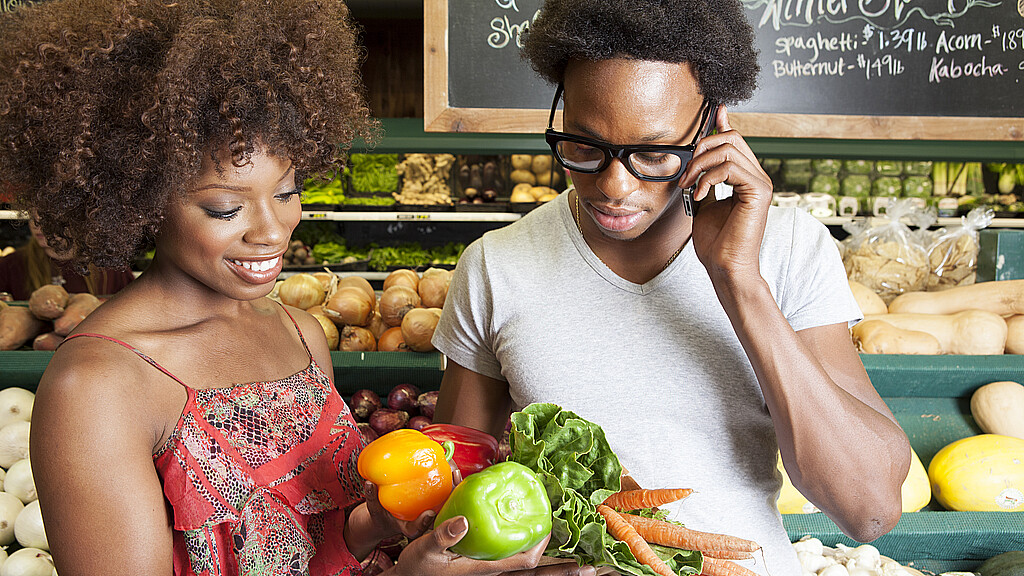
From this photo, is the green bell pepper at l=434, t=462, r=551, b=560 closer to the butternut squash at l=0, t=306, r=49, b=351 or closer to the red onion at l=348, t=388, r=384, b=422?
the red onion at l=348, t=388, r=384, b=422

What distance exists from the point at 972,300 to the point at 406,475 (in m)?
2.58

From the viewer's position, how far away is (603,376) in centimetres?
154

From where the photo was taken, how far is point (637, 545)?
1.17 meters

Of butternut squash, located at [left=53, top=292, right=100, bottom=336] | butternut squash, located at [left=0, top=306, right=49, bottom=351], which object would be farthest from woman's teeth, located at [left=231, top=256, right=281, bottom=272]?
butternut squash, located at [left=0, top=306, right=49, bottom=351]

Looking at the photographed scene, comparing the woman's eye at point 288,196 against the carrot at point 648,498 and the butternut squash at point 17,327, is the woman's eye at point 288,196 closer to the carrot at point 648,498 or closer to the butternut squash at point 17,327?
the carrot at point 648,498

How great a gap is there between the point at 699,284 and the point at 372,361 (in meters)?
1.31

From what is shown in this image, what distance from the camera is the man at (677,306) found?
1.33m

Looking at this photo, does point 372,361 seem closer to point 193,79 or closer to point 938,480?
point 193,79

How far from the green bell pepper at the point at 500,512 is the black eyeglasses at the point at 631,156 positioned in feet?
1.85

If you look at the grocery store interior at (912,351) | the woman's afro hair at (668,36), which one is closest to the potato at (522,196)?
the grocery store interior at (912,351)

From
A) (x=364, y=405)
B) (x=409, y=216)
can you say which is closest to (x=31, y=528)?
(x=364, y=405)

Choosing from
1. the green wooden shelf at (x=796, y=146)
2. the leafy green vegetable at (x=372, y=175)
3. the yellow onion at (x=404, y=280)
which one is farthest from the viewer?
the leafy green vegetable at (x=372, y=175)

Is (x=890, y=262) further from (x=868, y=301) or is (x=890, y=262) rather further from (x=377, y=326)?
(x=377, y=326)

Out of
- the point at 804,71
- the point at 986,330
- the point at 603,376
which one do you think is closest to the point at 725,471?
the point at 603,376
